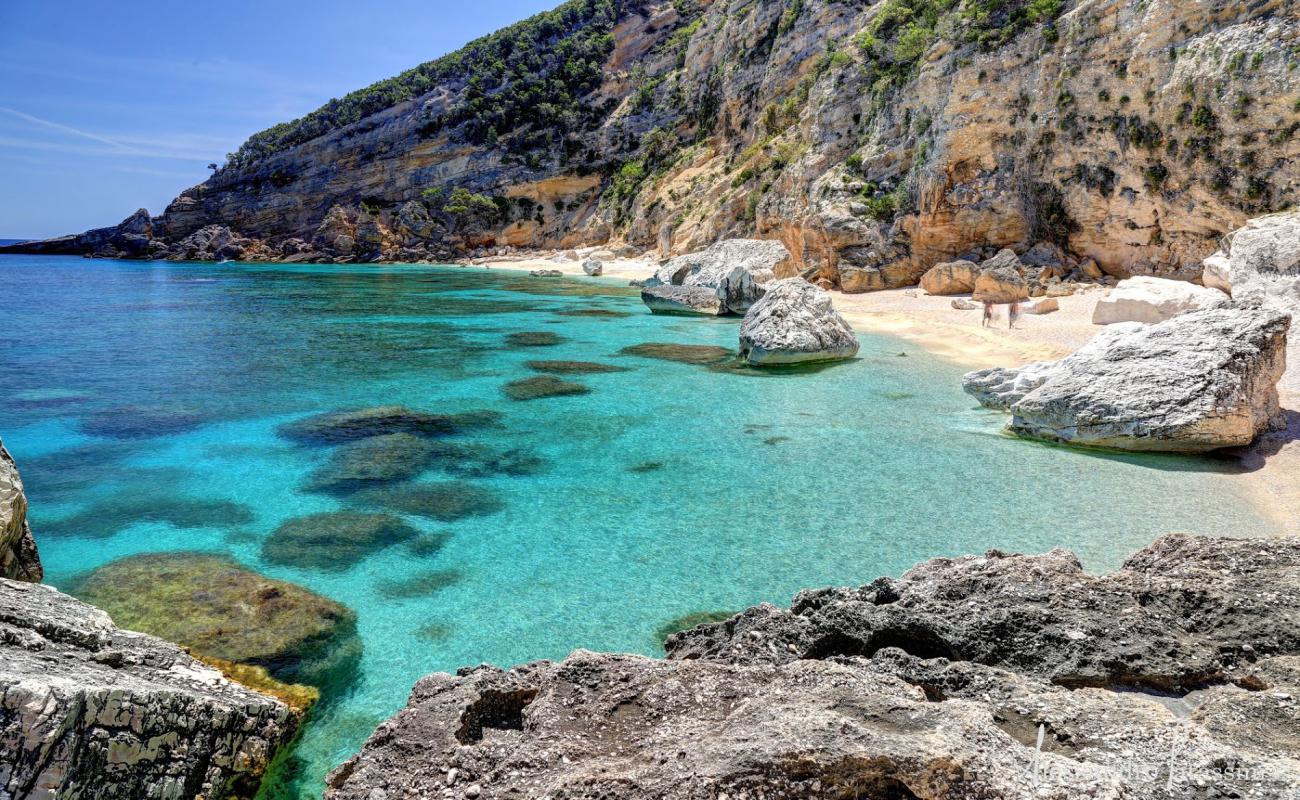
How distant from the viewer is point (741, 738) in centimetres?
320

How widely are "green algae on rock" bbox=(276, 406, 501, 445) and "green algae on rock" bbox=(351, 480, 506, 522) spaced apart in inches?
117

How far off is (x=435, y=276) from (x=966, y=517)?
2123 inches

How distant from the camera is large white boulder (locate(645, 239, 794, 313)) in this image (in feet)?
96.1

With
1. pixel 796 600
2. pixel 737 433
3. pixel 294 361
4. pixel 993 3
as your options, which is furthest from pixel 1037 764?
pixel 993 3

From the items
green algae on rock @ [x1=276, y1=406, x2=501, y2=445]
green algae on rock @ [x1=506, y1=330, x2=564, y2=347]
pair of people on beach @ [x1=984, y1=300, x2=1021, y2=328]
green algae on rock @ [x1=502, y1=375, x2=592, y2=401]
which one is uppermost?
pair of people on beach @ [x1=984, y1=300, x2=1021, y2=328]

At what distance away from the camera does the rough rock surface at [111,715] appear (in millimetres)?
3377

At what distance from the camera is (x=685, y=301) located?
102 ft

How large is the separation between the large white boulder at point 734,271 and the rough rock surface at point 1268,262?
52.4ft

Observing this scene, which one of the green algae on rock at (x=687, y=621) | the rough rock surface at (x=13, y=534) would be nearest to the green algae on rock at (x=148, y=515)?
the rough rock surface at (x=13, y=534)

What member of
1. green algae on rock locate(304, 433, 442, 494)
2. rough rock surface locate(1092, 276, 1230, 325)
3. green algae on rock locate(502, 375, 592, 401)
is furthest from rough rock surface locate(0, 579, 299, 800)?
rough rock surface locate(1092, 276, 1230, 325)

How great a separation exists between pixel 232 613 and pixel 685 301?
25163 mm

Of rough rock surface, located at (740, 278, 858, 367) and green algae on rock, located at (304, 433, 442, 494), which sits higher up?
rough rock surface, located at (740, 278, 858, 367)

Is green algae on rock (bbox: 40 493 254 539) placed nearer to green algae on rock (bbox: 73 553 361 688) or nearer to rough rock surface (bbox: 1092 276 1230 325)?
green algae on rock (bbox: 73 553 361 688)

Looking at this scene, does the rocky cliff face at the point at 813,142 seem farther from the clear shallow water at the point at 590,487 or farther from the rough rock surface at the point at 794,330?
the rough rock surface at the point at 794,330
